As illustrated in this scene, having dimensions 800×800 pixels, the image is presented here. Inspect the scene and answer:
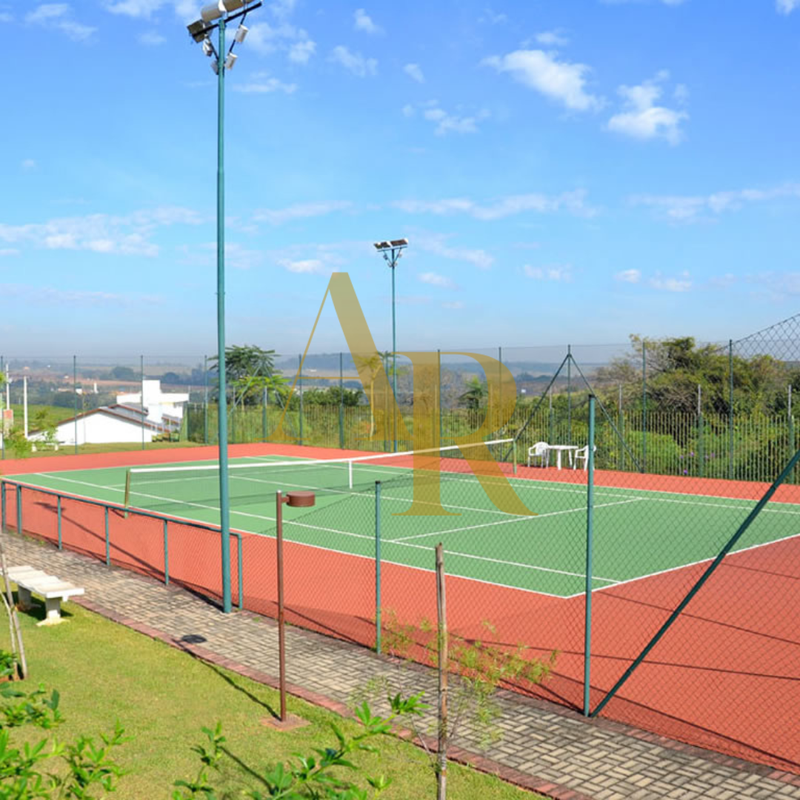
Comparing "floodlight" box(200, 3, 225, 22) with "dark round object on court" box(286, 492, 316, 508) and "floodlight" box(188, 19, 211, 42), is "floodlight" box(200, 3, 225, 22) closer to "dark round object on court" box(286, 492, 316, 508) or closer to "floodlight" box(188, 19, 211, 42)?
"floodlight" box(188, 19, 211, 42)

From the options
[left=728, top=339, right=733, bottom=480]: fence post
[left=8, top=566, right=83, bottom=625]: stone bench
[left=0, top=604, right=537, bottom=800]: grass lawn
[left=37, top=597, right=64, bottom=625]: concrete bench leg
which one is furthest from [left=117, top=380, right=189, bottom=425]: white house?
[left=0, top=604, right=537, bottom=800]: grass lawn

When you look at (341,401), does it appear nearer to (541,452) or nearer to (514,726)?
(541,452)

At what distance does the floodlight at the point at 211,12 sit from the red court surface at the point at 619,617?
6.98m

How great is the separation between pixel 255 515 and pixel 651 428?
11536 millimetres

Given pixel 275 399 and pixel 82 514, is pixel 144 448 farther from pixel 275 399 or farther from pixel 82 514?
pixel 82 514

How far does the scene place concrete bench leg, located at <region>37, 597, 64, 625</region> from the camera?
32.9 feet

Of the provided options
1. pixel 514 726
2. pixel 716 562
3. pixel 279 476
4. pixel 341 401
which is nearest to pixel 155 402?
pixel 341 401

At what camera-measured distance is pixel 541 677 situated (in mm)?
8258

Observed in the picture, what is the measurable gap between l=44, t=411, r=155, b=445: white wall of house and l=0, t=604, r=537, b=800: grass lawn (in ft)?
99.0

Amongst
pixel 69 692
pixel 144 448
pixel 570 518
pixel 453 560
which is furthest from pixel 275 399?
pixel 69 692

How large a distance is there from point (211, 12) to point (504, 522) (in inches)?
435

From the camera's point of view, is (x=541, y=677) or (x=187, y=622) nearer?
(x=541, y=677)

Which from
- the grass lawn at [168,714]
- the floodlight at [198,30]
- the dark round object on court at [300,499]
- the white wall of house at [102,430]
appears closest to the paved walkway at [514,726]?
the grass lawn at [168,714]

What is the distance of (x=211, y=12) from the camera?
10.2 metres
